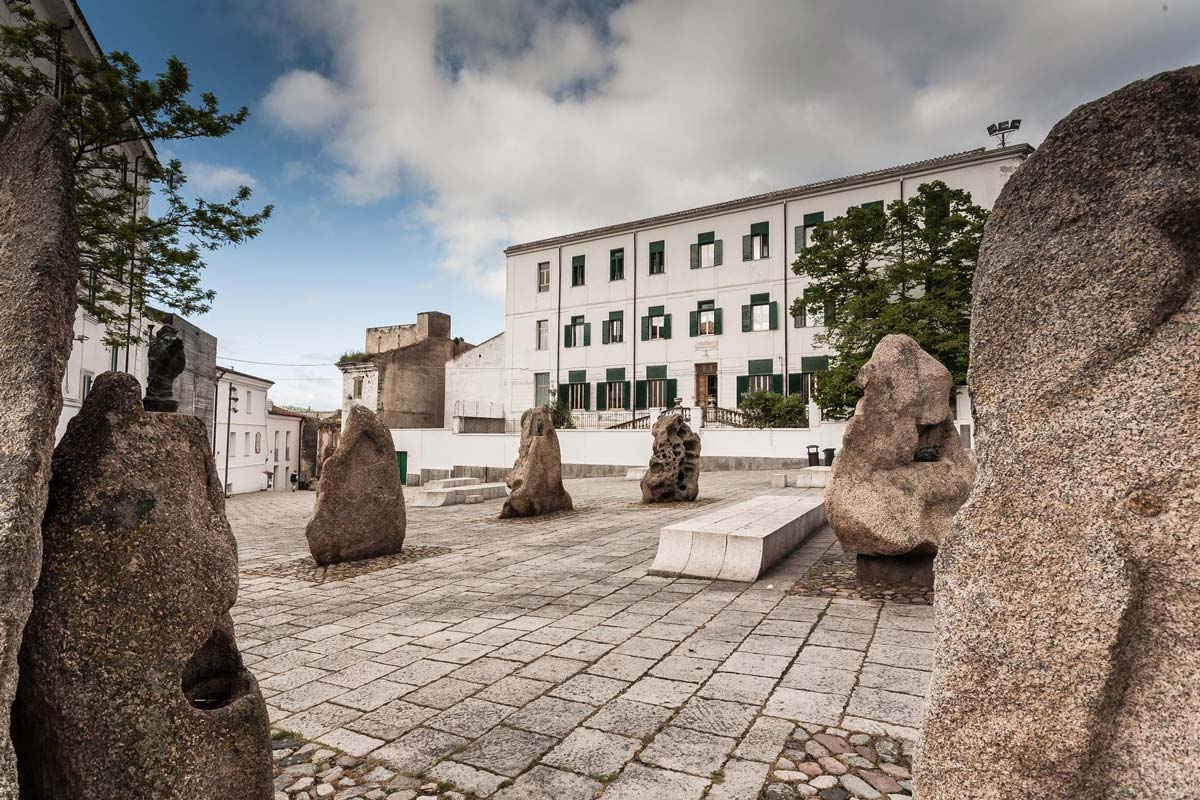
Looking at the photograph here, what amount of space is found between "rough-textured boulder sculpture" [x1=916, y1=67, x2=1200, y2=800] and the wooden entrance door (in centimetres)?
3009

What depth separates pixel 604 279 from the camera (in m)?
35.0

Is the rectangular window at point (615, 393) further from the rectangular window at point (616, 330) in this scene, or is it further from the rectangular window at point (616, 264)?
the rectangular window at point (616, 264)

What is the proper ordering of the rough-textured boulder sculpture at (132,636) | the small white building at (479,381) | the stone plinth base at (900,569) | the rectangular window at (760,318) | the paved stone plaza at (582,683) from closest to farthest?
the rough-textured boulder sculpture at (132,636)
the paved stone plaza at (582,683)
the stone plinth base at (900,569)
the rectangular window at (760,318)
the small white building at (479,381)

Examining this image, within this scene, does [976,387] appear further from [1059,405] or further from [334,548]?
[334,548]

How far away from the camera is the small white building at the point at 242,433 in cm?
3212

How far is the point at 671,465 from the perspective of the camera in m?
13.5

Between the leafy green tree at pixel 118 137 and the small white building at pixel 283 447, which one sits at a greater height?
the leafy green tree at pixel 118 137

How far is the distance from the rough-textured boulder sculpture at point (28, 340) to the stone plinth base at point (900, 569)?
585cm

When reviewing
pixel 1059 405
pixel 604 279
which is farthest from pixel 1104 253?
pixel 604 279

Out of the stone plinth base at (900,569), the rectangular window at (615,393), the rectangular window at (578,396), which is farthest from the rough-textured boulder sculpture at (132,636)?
the rectangular window at (578,396)

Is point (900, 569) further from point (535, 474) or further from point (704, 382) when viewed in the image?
point (704, 382)

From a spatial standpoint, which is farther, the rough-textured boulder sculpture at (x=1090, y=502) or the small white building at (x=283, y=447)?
the small white building at (x=283, y=447)

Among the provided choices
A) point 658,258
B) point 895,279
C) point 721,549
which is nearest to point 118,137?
point 721,549

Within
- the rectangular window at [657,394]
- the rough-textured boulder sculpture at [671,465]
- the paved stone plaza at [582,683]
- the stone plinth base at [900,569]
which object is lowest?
the paved stone plaza at [582,683]
